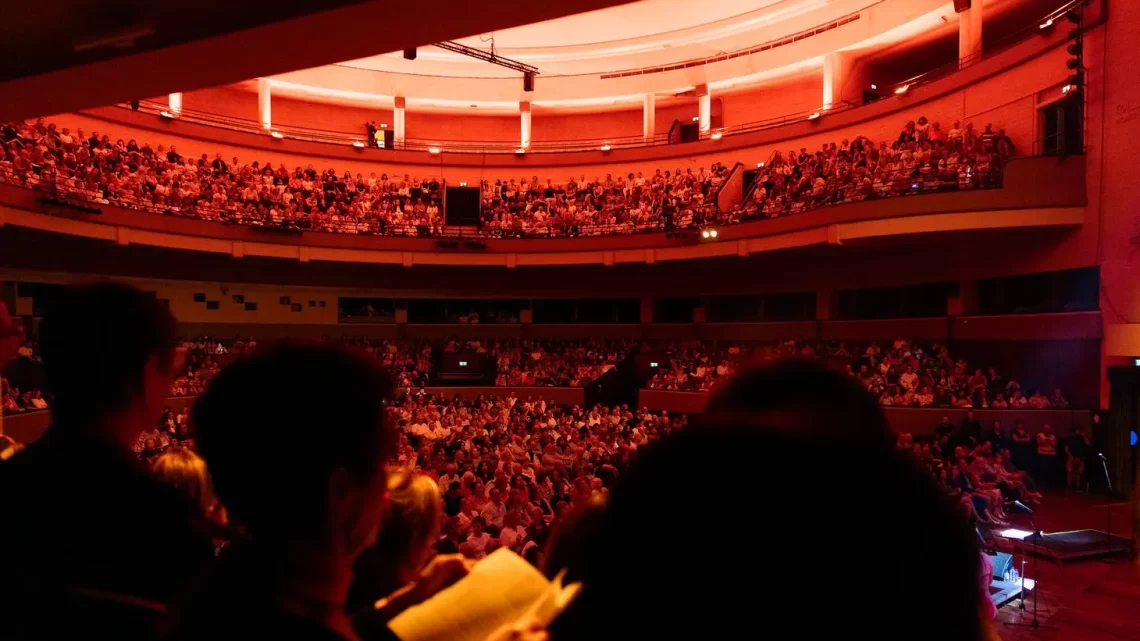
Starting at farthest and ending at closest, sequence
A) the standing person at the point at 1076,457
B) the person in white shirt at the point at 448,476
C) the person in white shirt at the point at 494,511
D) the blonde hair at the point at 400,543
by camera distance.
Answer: the standing person at the point at 1076,457 → the person in white shirt at the point at 448,476 → the person in white shirt at the point at 494,511 → the blonde hair at the point at 400,543

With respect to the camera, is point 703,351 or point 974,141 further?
point 703,351

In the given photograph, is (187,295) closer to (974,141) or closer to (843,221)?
(843,221)

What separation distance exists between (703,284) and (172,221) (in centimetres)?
1368

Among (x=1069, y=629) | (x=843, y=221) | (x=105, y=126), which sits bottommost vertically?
(x=1069, y=629)

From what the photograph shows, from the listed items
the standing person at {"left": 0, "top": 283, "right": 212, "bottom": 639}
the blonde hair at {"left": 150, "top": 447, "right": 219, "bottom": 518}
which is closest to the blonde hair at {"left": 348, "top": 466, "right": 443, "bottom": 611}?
the standing person at {"left": 0, "top": 283, "right": 212, "bottom": 639}

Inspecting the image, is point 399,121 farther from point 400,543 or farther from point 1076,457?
point 400,543

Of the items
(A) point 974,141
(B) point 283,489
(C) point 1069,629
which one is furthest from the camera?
(A) point 974,141

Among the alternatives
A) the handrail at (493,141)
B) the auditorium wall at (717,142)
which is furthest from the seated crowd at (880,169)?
the handrail at (493,141)

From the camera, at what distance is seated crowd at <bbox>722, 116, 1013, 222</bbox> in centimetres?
1280

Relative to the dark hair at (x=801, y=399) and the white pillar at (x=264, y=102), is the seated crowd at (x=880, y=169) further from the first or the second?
the white pillar at (x=264, y=102)

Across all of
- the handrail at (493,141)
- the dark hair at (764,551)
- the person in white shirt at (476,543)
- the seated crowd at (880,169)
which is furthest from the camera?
the handrail at (493,141)

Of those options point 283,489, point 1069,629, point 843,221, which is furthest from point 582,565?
point 843,221

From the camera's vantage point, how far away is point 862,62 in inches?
719

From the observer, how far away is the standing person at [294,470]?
2.96ft
